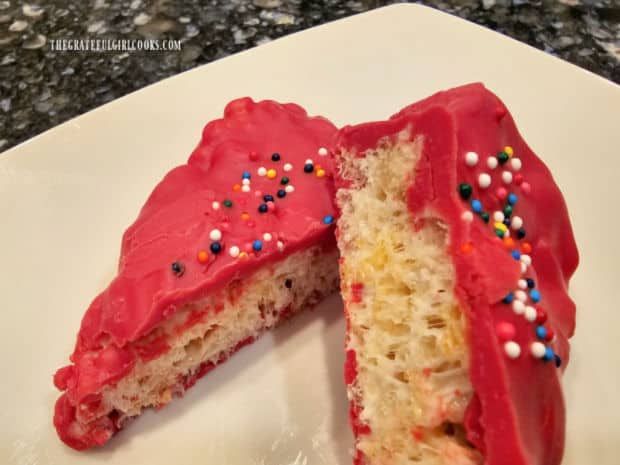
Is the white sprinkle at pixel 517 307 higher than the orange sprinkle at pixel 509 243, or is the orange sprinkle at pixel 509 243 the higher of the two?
the orange sprinkle at pixel 509 243

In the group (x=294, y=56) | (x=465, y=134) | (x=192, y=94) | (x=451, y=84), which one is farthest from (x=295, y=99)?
(x=465, y=134)

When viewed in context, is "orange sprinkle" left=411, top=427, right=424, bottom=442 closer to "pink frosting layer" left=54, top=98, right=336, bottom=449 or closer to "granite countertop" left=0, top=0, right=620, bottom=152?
"pink frosting layer" left=54, top=98, right=336, bottom=449

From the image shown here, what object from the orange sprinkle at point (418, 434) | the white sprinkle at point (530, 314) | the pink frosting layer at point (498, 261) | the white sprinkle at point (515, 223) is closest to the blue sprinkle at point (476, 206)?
the pink frosting layer at point (498, 261)

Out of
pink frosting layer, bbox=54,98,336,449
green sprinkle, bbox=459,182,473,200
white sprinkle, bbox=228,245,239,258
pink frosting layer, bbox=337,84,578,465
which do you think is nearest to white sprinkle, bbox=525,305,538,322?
pink frosting layer, bbox=337,84,578,465

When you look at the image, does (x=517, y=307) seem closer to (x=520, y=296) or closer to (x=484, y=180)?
(x=520, y=296)

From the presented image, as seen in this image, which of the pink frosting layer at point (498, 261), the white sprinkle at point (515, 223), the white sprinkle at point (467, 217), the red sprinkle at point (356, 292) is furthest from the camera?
the red sprinkle at point (356, 292)

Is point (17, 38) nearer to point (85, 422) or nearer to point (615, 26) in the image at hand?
point (85, 422)

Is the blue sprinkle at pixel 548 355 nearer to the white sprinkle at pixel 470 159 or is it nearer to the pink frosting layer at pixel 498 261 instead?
the pink frosting layer at pixel 498 261
